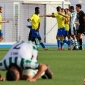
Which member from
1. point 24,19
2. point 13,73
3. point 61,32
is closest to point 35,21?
point 61,32

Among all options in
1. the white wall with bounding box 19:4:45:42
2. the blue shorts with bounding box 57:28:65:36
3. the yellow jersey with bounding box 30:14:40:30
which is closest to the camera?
the yellow jersey with bounding box 30:14:40:30

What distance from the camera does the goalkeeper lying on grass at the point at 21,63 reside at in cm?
1091

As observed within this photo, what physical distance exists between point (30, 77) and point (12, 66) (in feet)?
1.61

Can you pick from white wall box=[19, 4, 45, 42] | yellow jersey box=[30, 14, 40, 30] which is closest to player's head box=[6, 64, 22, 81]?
yellow jersey box=[30, 14, 40, 30]

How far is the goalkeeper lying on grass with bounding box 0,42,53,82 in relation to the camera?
10906mm

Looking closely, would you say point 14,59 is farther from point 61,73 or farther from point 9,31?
point 9,31

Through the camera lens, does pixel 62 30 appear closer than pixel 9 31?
Yes

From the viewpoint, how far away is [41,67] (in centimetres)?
1100

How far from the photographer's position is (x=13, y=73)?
1095 centimetres

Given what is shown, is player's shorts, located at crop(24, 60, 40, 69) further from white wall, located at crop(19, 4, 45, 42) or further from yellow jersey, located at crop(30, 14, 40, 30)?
white wall, located at crop(19, 4, 45, 42)

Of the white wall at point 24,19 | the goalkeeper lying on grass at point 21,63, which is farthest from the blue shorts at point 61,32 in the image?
the goalkeeper lying on grass at point 21,63

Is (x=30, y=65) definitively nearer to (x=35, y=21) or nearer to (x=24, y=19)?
(x=35, y=21)

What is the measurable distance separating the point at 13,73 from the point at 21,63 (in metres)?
0.23

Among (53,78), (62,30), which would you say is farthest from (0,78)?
(62,30)
